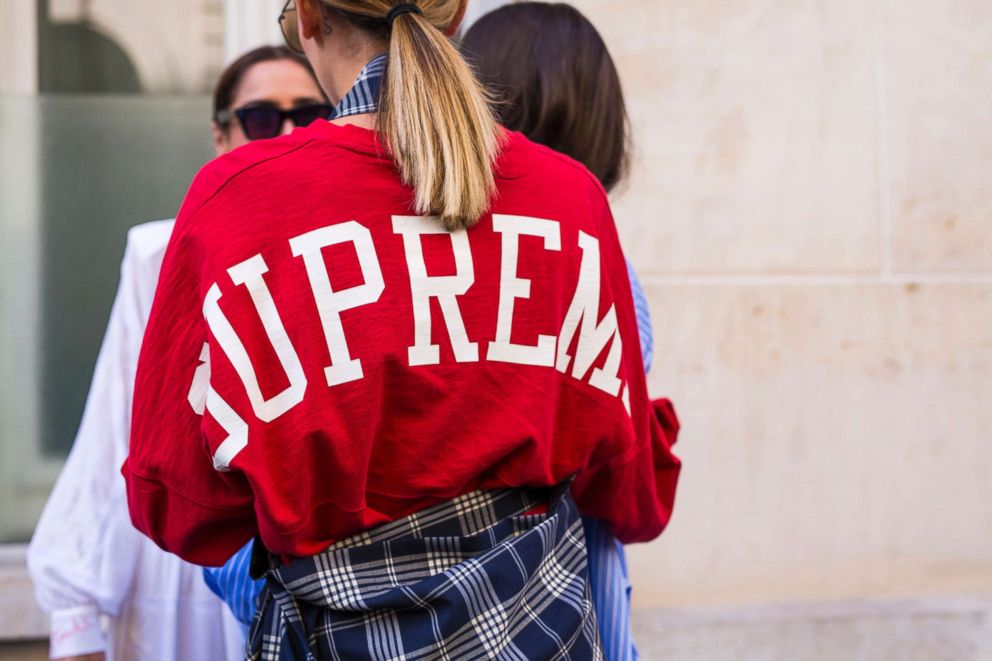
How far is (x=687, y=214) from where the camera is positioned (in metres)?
3.33

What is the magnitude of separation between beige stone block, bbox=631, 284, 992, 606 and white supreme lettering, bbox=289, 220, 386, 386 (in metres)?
2.10

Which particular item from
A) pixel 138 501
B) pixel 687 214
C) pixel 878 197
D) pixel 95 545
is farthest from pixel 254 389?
pixel 878 197

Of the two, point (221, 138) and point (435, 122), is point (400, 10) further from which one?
point (221, 138)

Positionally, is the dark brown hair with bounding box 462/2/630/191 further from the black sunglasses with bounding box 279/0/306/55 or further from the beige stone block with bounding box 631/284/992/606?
the beige stone block with bounding box 631/284/992/606

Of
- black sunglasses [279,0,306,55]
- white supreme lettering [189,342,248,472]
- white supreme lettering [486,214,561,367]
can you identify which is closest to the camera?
white supreme lettering [189,342,248,472]

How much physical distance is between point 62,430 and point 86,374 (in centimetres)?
19

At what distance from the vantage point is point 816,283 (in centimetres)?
339

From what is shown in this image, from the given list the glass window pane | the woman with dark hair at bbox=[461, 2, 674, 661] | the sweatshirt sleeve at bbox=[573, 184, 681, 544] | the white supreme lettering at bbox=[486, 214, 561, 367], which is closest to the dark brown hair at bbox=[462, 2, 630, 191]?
the woman with dark hair at bbox=[461, 2, 674, 661]

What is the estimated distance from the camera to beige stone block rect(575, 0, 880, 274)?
3314 mm

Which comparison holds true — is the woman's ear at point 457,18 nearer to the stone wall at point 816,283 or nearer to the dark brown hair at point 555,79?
the dark brown hair at point 555,79

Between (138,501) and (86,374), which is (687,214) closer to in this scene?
(86,374)

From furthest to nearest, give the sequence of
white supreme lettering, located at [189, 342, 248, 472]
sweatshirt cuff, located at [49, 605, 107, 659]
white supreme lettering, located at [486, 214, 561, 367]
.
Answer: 1. sweatshirt cuff, located at [49, 605, 107, 659]
2. white supreme lettering, located at [486, 214, 561, 367]
3. white supreme lettering, located at [189, 342, 248, 472]

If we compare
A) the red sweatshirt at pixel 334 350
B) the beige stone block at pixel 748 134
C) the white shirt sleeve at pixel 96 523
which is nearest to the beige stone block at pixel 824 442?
the beige stone block at pixel 748 134

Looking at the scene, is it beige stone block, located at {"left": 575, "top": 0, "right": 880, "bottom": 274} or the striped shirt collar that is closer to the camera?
the striped shirt collar
